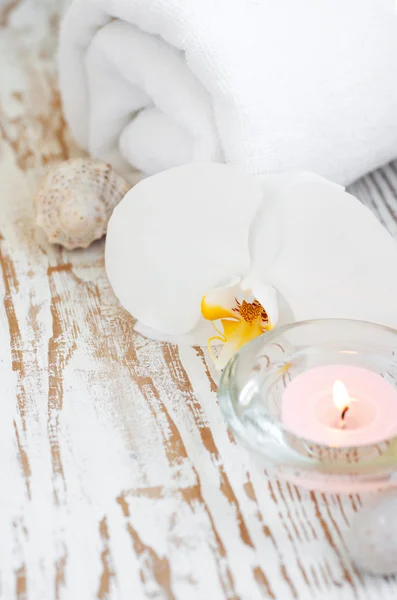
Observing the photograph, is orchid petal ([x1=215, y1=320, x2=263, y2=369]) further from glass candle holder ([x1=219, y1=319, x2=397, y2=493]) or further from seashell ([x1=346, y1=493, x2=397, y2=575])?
seashell ([x1=346, y1=493, x2=397, y2=575])

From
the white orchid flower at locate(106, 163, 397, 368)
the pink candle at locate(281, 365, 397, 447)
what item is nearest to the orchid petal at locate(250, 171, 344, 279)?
the white orchid flower at locate(106, 163, 397, 368)

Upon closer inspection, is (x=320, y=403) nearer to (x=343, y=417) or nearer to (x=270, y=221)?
(x=343, y=417)

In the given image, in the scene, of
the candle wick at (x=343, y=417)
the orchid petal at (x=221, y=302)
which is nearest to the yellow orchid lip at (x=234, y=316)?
the orchid petal at (x=221, y=302)

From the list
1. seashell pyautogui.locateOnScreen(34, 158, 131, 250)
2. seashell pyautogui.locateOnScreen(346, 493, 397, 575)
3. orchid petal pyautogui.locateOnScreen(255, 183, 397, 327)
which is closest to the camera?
seashell pyautogui.locateOnScreen(346, 493, 397, 575)

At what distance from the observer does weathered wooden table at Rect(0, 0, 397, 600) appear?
37cm

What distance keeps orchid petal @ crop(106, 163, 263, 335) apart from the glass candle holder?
87 mm

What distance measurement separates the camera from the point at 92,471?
42 centimetres

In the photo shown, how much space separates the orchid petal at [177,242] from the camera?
506 millimetres

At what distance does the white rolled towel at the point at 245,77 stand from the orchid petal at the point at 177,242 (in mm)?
63

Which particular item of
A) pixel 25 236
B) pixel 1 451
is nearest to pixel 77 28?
pixel 25 236

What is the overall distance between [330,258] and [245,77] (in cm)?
15

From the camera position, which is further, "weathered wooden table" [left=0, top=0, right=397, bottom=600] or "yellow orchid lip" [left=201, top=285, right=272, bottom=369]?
"yellow orchid lip" [left=201, top=285, right=272, bottom=369]

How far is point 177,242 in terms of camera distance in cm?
52

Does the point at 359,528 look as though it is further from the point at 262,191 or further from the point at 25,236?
the point at 25,236
